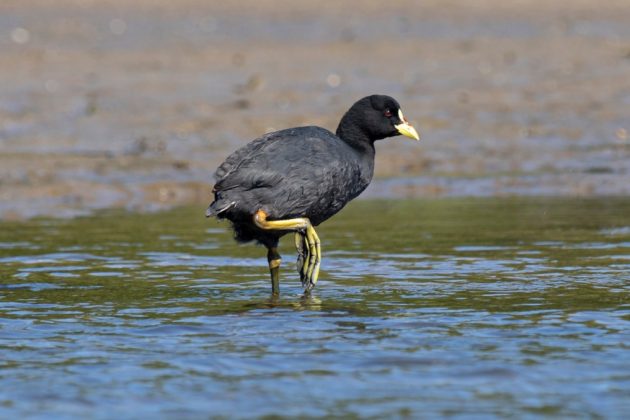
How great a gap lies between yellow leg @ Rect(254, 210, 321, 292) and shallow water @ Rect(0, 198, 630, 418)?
149 mm

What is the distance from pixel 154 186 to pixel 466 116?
16.5 ft

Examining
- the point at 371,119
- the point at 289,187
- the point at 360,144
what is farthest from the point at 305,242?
the point at 371,119

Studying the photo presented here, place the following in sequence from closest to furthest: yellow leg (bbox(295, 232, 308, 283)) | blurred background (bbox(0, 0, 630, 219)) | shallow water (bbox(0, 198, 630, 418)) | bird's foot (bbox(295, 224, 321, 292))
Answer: shallow water (bbox(0, 198, 630, 418)) → bird's foot (bbox(295, 224, 321, 292)) → yellow leg (bbox(295, 232, 308, 283)) → blurred background (bbox(0, 0, 630, 219))

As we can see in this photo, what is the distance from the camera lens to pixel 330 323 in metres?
7.38

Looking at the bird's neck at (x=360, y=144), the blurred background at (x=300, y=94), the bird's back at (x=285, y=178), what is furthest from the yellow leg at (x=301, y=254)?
the blurred background at (x=300, y=94)

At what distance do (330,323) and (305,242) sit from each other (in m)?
1.39

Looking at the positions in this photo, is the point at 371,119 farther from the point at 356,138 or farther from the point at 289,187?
the point at 289,187

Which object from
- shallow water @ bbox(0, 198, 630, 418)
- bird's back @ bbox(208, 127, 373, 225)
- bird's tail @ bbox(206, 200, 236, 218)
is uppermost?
bird's back @ bbox(208, 127, 373, 225)

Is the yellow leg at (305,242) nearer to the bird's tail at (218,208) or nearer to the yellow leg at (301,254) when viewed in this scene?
the yellow leg at (301,254)

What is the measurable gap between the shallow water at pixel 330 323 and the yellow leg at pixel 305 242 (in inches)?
5.8

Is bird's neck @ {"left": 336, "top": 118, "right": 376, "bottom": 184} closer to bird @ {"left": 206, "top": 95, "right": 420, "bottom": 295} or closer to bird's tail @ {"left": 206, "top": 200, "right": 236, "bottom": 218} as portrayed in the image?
bird @ {"left": 206, "top": 95, "right": 420, "bottom": 295}

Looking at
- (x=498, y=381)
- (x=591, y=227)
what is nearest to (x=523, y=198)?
(x=591, y=227)

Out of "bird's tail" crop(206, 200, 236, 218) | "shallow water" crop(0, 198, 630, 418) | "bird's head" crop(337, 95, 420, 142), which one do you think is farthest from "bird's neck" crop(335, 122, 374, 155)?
"bird's tail" crop(206, 200, 236, 218)

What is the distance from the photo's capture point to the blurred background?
565 inches
